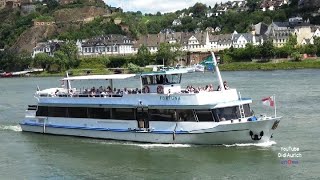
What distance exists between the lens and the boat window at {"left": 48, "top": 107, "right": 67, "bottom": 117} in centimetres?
3514

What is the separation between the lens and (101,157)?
29.0 meters

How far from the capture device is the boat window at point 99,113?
1288 inches

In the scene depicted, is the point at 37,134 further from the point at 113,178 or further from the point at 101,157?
the point at 113,178

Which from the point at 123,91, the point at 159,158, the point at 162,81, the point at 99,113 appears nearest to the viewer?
the point at 159,158

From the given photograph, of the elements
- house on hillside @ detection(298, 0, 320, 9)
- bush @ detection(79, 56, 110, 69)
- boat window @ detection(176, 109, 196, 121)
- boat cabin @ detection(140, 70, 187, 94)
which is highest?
house on hillside @ detection(298, 0, 320, 9)

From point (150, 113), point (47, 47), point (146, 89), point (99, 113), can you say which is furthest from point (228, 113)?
point (47, 47)

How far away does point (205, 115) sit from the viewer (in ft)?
95.5

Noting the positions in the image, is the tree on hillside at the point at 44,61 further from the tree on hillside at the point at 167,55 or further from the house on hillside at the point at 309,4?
the house on hillside at the point at 309,4

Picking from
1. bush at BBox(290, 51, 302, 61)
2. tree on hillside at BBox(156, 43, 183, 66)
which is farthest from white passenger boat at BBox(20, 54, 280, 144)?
tree on hillside at BBox(156, 43, 183, 66)

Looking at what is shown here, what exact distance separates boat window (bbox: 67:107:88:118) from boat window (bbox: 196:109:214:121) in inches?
298

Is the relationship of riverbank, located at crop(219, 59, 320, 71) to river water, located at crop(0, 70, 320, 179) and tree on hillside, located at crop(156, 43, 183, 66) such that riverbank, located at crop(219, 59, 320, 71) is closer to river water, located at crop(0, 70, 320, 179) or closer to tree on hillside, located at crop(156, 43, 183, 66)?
tree on hillside, located at crop(156, 43, 183, 66)

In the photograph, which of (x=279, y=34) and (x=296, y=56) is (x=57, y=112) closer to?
(x=296, y=56)

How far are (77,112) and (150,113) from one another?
551cm

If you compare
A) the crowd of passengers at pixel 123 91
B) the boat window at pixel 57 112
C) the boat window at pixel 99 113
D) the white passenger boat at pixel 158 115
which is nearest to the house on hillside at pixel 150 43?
the boat window at pixel 57 112
